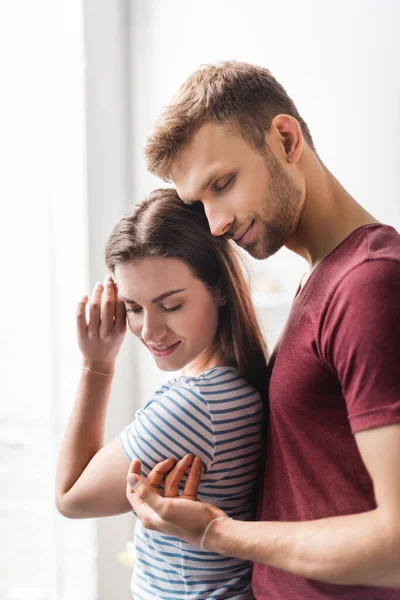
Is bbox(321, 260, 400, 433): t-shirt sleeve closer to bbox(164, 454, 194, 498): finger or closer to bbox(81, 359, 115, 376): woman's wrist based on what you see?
bbox(164, 454, 194, 498): finger

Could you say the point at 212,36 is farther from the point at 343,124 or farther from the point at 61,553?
the point at 61,553

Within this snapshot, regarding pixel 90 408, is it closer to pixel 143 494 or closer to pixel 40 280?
pixel 143 494

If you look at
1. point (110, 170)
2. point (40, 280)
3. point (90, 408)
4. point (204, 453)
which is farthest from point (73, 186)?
point (204, 453)

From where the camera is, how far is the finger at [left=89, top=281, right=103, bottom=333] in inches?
57.2

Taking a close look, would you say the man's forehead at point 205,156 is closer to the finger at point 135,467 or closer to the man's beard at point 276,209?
the man's beard at point 276,209

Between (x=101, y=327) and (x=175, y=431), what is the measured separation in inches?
15.0

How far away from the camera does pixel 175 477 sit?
1.11 metres

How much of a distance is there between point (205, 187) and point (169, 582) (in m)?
0.71

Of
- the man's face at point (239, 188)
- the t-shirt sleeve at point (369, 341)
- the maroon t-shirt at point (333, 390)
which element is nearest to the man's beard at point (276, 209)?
the man's face at point (239, 188)

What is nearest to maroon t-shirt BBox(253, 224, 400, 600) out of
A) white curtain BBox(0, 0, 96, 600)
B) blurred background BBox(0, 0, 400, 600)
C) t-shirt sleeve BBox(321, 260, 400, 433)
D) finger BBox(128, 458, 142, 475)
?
t-shirt sleeve BBox(321, 260, 400, 433)

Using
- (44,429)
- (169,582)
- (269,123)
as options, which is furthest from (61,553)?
(269,123)

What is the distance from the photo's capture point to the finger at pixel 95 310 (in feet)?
4.76

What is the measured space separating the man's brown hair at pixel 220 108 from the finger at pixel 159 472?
0.50m

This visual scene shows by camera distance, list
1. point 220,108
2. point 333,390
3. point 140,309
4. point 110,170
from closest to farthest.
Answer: point 333,390
point 220,108
point 140,309
point 110,170
